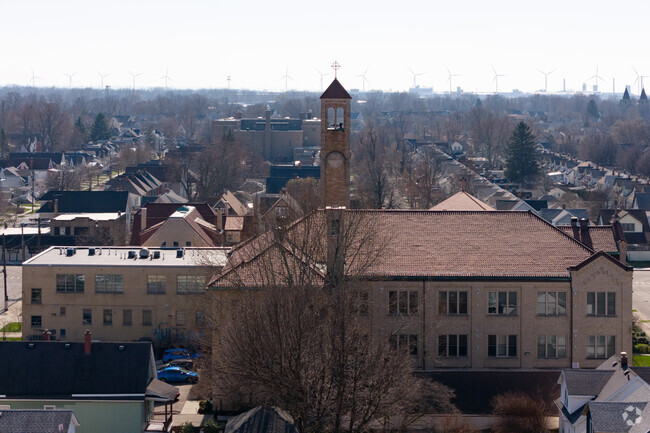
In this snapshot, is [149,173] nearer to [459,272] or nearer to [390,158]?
[390,158]

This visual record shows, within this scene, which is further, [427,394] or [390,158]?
[390,158]

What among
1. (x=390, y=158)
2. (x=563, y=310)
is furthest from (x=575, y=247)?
(x=390, y=158)

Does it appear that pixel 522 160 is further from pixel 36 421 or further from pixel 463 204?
pixel 36 421

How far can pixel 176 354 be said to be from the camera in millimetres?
46031

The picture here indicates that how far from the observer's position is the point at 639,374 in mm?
32531

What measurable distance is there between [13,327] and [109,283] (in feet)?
23.7

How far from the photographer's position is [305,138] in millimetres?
160875

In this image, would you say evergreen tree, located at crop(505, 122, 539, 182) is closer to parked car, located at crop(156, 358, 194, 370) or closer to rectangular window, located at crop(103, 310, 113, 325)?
rectangular window, located at crop(103, 310, 113, 325)

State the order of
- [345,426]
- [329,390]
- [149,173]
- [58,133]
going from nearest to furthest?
[329,390], [345,426], [149,173], [58,133]

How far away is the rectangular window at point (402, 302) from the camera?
→ 131ft

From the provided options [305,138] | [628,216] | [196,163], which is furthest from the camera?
[305,138]

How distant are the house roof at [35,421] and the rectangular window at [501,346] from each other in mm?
17796

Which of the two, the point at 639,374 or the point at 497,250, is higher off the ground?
the point at 497,250

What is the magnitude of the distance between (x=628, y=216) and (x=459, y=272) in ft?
163
